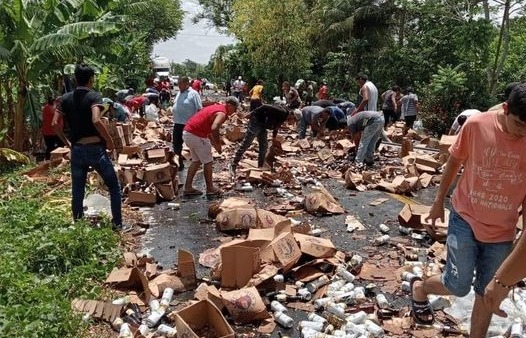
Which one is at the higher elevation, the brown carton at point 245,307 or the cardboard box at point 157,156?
the cardboard box at point 157,156

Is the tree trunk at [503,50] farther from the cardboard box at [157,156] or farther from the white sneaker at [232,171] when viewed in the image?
the cardboard box at [157,156]

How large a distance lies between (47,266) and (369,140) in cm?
598

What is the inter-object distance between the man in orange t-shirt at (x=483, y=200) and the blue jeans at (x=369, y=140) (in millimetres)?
5624

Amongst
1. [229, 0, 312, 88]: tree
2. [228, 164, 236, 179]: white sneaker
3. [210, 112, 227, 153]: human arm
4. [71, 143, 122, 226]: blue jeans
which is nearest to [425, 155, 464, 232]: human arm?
[71, 143, 122, 226]: blue jeans

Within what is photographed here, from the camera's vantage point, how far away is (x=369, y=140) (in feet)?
28.5

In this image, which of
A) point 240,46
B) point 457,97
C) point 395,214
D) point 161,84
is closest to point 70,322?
point 395,214

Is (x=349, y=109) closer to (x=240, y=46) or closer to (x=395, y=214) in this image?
(x=395, y=214)

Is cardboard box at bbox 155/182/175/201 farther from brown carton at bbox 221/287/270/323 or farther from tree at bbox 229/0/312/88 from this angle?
tree at bbox 229/0/312/88

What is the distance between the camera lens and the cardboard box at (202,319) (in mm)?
3219

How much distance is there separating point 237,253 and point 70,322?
1364 millimetres

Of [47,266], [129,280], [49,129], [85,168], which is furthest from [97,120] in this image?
[49,129]

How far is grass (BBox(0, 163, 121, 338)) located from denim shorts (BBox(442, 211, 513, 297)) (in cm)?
246

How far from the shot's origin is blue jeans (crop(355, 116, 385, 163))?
28.1ft

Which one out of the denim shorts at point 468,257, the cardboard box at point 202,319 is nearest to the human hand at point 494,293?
the denim shorts at point 468,257
